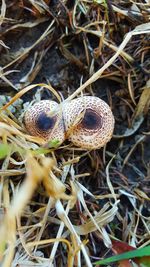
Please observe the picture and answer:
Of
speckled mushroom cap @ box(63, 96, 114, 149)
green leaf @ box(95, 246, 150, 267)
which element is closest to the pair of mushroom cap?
speckled mushroom cap @ box(63, 96, 114, 149)

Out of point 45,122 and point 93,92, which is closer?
point 45,122

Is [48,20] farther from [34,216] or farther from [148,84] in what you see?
[34,216]

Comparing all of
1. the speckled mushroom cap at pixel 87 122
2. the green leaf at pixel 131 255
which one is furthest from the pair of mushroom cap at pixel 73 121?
the green leaf at pixel 131 255

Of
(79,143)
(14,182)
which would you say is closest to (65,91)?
(79,143)

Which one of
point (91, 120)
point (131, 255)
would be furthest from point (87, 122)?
point (131, 255)

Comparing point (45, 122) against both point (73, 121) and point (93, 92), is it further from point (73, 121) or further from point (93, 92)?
point (93, 92)

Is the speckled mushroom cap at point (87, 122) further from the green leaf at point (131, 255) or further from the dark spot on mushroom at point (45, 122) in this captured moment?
the green leaf at point (131, 255)

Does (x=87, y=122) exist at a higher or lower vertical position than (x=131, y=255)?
higher
